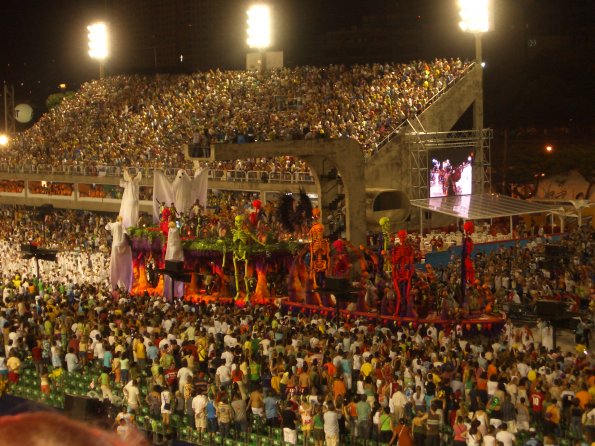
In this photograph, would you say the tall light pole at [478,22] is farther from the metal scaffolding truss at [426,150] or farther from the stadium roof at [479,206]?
the stadium roof at [479,206]

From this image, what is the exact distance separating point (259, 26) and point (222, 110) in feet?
16.1

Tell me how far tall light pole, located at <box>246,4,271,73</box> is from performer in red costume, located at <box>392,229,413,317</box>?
27.7m

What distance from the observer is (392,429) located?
1330 centimetres

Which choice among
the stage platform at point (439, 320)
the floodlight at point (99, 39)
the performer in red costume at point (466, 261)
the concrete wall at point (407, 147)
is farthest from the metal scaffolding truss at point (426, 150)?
the floodlight at point (99, 39)

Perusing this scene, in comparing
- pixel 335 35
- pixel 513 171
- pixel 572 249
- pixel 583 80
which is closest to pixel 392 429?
pixel 572 249

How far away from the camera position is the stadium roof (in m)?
33.6

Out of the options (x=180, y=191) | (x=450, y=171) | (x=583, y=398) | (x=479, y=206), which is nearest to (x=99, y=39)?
(x=450, y=171)

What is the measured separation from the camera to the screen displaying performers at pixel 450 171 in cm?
3862

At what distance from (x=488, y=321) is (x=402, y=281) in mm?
1991

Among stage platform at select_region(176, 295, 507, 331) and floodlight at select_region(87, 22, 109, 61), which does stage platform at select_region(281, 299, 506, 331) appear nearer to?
stage platform at select_region(176, 295, 507, 331)

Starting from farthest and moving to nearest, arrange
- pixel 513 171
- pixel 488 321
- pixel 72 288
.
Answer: pixel 513 171, pixel 72 288, pixel 488 321

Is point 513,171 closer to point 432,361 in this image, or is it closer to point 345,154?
point 345,154

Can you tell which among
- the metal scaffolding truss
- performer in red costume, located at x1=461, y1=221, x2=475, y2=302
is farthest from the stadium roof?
performer in red costume, located at x1=461, y1=221, x2=475, y2=302

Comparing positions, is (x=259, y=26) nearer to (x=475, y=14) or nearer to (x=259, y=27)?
(x=259, y=27)
